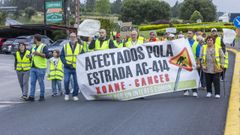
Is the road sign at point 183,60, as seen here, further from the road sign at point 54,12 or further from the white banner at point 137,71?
the road sign at point 54,12

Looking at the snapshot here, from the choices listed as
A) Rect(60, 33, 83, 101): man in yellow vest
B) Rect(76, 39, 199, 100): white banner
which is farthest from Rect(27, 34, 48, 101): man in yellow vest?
Rect(76, 39, 199, 100): white banner

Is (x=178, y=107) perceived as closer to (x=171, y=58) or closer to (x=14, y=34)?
(x=171, y=58)

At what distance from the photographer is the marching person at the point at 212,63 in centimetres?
1331

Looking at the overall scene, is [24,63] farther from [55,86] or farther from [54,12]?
[54,12]

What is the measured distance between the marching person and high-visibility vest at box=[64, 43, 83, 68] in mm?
3309

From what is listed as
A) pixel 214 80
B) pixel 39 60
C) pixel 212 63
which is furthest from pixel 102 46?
pixel 214 80

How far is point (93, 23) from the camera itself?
14.4 m

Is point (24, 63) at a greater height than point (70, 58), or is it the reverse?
point (70, 58)

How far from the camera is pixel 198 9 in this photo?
11831cm

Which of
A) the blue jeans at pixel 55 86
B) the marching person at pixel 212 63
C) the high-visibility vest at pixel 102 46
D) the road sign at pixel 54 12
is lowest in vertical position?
the blue jeans at pixel 55 86

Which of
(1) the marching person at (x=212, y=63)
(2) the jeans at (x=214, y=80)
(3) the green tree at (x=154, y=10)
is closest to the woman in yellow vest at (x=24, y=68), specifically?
(1) the marching person at (x=212, y=63)

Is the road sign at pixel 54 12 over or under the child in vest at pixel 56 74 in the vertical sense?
over

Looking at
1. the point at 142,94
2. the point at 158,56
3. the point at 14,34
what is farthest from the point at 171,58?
the point at 14,34

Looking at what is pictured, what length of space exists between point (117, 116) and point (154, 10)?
100046 millimetres
